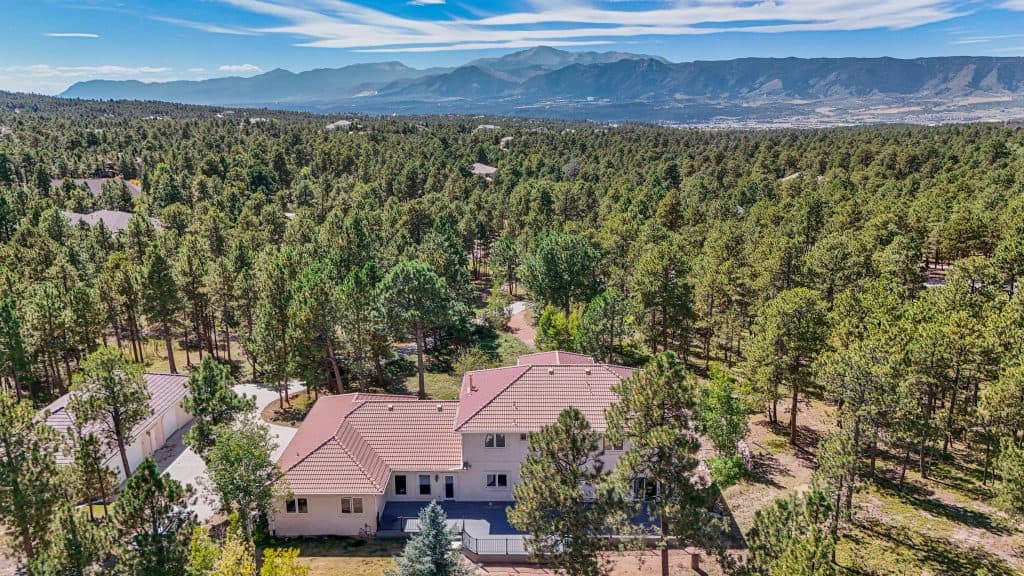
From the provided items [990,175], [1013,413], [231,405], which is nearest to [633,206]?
[990,175]

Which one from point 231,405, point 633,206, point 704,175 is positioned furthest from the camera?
point 704,175

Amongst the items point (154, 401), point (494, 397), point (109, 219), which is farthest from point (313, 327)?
point (109, 219)

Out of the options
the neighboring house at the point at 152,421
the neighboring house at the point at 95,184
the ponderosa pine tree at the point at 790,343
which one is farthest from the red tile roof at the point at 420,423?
the neighboring house at the point at 95,184

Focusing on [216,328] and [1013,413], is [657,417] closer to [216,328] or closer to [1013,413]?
[1013,413]

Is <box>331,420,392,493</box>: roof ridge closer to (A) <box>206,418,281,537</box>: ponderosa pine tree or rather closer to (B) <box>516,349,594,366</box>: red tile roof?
(A) <box>206,418,281,537</box>: ponderosa pine tree

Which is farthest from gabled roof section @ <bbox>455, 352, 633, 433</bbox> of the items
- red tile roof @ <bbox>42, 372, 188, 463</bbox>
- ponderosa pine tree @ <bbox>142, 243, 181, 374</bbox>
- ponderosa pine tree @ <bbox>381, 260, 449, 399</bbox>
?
ponderosa pine tree @ <bbox>142, 243, 181, 374</bbox>
